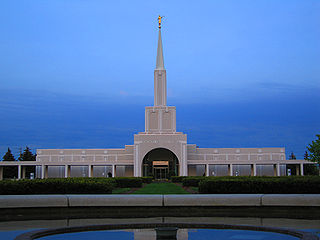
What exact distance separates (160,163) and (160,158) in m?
1.05

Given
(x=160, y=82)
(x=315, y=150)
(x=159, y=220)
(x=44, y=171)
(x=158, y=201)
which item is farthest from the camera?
(x=160, y=82)

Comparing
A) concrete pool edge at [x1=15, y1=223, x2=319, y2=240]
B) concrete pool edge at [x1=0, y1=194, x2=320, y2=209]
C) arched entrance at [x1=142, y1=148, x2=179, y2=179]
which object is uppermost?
arched entrance at [x1=142, y1=148, x2=179, y2=179]

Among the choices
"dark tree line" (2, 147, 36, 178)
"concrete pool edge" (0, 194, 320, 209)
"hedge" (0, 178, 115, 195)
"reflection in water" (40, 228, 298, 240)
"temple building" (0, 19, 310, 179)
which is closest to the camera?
"reflection in water" (40, 228, 298, 240)

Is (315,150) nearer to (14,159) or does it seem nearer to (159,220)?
(159,220)

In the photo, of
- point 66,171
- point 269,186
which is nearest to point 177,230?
point 269,186

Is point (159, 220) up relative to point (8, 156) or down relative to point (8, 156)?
down

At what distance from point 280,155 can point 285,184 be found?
42805 mm

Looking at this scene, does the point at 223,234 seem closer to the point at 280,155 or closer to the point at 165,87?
the point at 165,87

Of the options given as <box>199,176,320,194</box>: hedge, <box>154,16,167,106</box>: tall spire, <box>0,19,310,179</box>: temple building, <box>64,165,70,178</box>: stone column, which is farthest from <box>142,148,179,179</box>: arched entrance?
<box>199,176,320,194</box>: hedge

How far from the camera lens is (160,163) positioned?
176ft

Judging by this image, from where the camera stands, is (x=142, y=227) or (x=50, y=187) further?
(x=50, y=187)

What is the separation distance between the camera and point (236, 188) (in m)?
12.4

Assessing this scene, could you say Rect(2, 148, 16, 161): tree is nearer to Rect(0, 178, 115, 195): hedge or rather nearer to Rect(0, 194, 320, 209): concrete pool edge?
Rect(0, 178, 115, 195): hedge

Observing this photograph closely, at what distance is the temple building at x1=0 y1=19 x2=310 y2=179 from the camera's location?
47812 millimetres
